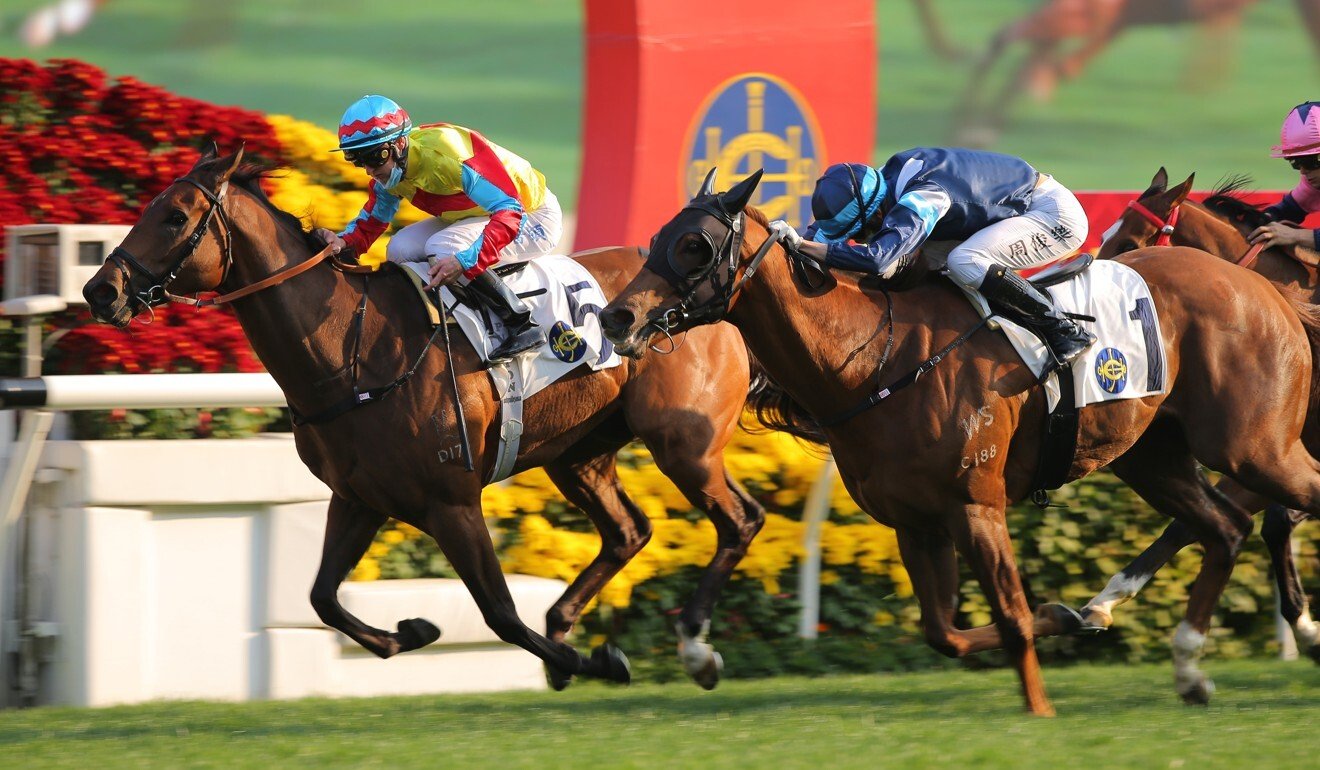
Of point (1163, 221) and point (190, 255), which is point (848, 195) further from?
point (1163, 221)

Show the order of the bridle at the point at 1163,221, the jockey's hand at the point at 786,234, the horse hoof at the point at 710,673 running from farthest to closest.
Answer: the bridle at the point at 1163,221 → the horse hoof at the point at 710,673 → the jockey's hand at the point at 786,234

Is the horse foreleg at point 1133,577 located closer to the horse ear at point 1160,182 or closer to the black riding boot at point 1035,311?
the black riding boot at point 1035,311

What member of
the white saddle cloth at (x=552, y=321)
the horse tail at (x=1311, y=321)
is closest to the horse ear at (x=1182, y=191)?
the horse tail at (x=1311, y=321)

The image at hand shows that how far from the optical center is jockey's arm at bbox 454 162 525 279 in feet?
18.7

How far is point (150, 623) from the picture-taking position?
6137 mm

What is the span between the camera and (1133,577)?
20.4 ft

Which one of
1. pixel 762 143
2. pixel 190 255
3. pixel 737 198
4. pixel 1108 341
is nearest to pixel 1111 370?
pixel 1108 341

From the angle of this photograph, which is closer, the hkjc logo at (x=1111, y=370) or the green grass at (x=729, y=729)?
the green grass at (x=729, y=729)

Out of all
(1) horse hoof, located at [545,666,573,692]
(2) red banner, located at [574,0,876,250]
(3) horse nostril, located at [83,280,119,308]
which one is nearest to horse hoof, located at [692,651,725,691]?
(1) horse hoof, located at [545,666,573,692]

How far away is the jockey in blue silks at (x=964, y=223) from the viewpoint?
524 cm

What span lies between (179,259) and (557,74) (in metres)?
11.9

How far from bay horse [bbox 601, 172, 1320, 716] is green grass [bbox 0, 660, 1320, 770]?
0.34m

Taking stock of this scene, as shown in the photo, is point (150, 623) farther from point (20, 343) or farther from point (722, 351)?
point (722, 351)

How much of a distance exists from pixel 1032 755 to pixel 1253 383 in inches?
66.3
